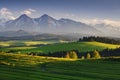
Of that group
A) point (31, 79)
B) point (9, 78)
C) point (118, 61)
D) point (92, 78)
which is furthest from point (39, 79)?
point (118, 61)

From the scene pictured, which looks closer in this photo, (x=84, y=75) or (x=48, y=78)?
(x=48, y=78)

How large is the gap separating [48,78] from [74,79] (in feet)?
25.8

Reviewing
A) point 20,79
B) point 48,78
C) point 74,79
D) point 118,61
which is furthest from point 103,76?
point 118,61

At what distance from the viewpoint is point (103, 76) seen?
349 feet

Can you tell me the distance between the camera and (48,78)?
315 feet

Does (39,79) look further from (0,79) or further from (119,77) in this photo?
(119,77)

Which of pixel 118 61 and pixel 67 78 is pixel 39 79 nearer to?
pixel 67 78

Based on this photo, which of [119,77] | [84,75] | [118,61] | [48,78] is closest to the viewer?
[48,78]

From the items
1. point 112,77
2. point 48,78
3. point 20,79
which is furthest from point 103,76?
point 20,79

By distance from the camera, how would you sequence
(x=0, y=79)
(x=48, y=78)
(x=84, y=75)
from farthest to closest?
(x=84, y=75) < (x=48, y=78) < (x=0, y=79)

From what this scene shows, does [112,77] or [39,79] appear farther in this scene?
[112,77]

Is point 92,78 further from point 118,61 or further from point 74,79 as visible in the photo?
point 118,61

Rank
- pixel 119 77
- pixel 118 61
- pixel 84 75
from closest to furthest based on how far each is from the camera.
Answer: pixel 119 77
pixel 84 75
pixel 118 61

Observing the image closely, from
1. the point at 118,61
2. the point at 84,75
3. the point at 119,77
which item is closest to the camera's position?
the point at 119,77
